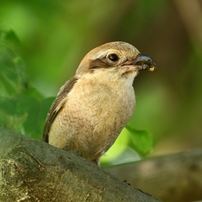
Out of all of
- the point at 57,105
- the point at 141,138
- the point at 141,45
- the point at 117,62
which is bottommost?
the point at 141,45

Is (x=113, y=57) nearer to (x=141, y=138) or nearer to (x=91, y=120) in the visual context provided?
(x=91, y=120)

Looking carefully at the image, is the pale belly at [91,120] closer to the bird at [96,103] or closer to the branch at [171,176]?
the bird at [96,103]

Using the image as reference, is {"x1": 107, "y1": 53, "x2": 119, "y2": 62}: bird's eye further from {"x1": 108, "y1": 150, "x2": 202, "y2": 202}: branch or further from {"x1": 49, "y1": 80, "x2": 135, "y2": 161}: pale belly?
{"x1": 108, "y1": 150, "x2": 202, "y2": 202}: branch

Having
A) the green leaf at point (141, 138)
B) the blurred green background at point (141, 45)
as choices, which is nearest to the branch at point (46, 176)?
the green leaf at point (141, 138)

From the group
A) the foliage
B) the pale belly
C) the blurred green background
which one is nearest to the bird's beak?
the pale belly

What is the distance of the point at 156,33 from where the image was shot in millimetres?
10562

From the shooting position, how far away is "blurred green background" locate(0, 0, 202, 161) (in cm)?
995

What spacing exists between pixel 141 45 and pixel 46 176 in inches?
254

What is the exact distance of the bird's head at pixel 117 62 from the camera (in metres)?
5.95

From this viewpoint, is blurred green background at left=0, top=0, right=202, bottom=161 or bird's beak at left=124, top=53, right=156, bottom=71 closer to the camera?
bird's beak at left=124, top=53, right=156, bottom=71

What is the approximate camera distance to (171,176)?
21.9 feet

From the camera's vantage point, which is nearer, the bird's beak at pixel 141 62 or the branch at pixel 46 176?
the branch at pixel 46 176

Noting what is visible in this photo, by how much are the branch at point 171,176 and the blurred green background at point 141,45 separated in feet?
9.94

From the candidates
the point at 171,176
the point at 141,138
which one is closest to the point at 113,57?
the point at 141,138
